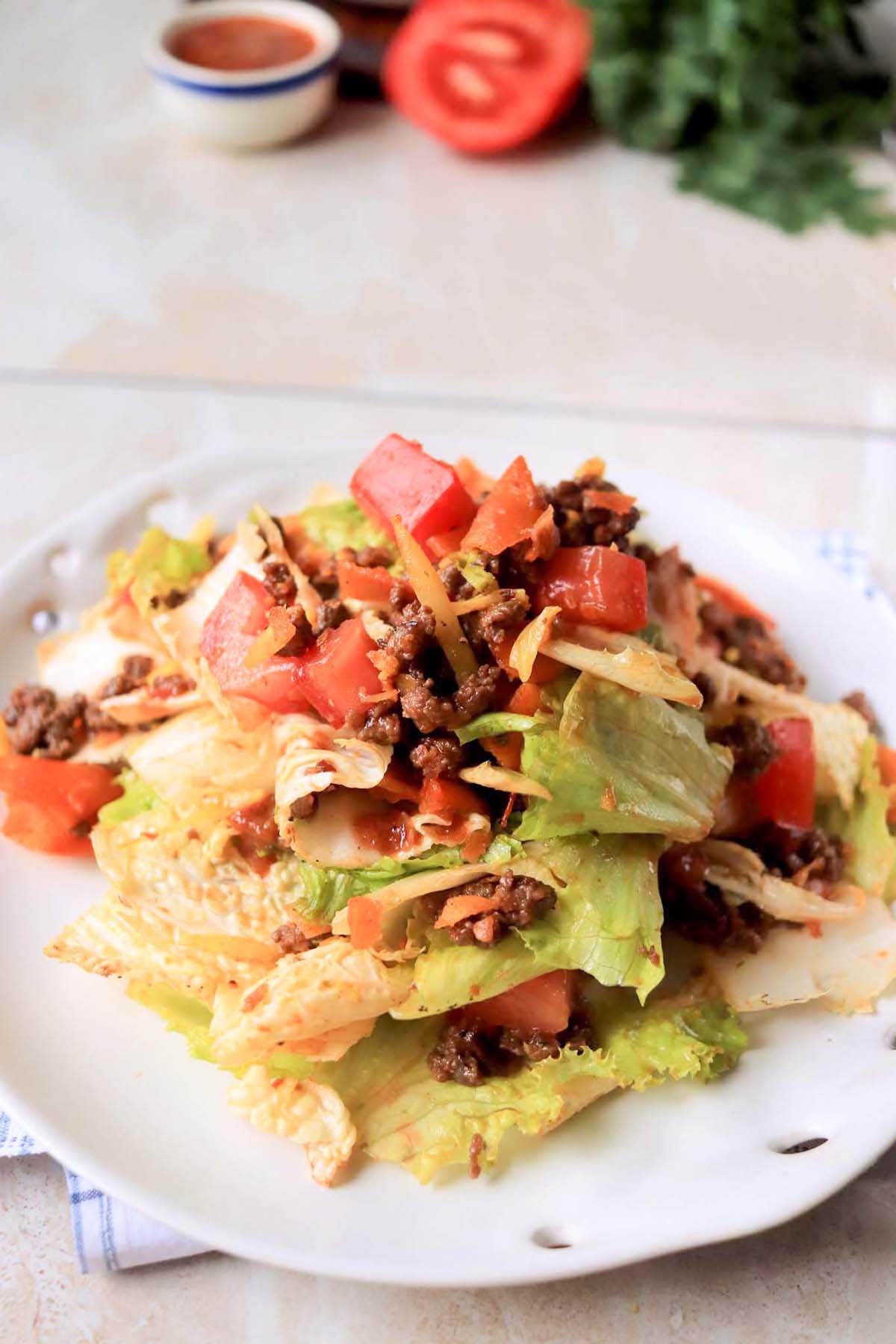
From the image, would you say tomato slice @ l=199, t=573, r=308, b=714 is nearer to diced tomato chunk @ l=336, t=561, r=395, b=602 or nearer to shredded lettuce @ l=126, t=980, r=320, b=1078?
diced tomato chunk @ l=336, t=561, r=395, b=602

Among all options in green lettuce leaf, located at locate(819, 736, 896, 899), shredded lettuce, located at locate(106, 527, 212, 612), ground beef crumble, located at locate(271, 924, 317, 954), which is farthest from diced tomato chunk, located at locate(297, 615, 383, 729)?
green lettuce leaf, located at locate(819, 736, 896, 899)

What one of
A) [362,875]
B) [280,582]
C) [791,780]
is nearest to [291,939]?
[362,875]

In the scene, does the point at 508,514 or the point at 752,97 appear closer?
the point at 508,514

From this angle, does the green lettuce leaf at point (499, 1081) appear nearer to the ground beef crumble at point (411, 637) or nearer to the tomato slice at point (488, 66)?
the ground beef crumble at point (411, 637)

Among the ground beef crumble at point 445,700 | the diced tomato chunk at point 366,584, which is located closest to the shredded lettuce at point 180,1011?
the ground beef crumble at point 445,700

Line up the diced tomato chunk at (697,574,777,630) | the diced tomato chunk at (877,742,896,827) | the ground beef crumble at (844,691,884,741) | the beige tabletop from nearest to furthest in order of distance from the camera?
the diced tomato chunk at (877,742,896,827), the ground beef crumble at (844,691,884,741), the diced tomato chunk at (697,574,777,630), the beige tabletop

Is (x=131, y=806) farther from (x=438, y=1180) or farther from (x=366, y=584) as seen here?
(x=438, y=1180)

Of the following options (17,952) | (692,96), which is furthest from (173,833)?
(692,96)
